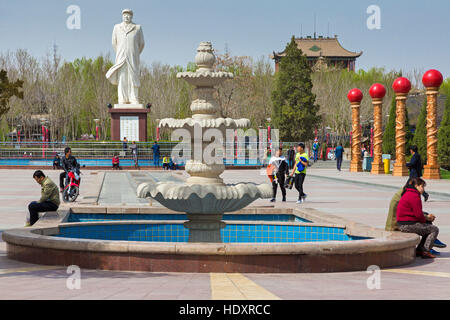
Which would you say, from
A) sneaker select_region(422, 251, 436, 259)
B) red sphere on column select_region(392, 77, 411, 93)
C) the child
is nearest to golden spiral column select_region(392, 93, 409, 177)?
red sphere on column select_region(392, 77, 411, 93)

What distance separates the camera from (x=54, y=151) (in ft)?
130

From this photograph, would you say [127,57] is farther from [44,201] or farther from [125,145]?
[44,201]

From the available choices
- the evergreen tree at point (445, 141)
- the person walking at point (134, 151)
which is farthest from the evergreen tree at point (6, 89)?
the person walking at point (134, 151)

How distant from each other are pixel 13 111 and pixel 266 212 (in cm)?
5380

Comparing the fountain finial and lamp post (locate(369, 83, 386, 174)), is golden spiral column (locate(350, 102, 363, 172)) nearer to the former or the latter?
lamp post (locate(369, 83, 386, 174))

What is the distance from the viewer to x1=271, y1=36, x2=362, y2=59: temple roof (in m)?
94.4

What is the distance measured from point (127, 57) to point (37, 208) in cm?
2941

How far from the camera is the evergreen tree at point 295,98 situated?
56.4 meters

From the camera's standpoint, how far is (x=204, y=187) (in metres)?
8.61

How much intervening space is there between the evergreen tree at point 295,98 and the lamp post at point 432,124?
27464 millimetres

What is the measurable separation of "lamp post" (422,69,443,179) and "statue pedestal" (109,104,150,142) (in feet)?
57.4

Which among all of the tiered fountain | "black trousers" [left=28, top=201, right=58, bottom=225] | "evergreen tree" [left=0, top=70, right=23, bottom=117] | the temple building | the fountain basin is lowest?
the fountain basin

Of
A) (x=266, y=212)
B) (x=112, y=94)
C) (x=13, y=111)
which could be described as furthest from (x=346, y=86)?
(x=266, y=212)

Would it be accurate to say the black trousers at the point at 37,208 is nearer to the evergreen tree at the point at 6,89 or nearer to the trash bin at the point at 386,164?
the evergreen tree at the point at 6,89
